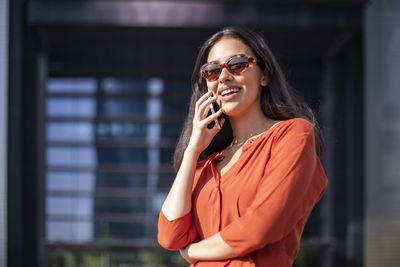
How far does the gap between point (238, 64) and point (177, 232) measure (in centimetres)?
78

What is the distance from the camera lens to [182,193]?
2.07m

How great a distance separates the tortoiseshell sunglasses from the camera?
6.81ft

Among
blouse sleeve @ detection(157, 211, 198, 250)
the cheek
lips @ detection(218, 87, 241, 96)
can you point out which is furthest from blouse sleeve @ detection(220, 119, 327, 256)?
the cheek

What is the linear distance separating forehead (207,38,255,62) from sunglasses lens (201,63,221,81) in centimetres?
4

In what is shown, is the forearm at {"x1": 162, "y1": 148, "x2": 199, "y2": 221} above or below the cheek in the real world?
below

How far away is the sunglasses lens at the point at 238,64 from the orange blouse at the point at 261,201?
0.29 m

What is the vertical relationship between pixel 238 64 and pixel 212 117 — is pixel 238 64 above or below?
above

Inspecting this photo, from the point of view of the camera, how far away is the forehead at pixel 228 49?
2146mm

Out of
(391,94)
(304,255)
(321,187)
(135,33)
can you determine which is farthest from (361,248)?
(321,187)

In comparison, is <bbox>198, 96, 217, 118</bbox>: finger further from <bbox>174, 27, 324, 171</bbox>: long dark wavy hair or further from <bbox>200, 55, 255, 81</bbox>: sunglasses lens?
<bbox>174, 27, 324, 171</bbox>: long dark wavy hair

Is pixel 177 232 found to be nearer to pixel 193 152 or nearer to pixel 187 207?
pixel 187 207

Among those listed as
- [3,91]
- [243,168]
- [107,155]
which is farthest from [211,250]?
[107,155]

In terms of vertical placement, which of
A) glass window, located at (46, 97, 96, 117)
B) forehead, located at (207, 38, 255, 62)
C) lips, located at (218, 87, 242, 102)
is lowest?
lips, located at (218, 87, 242, 102)

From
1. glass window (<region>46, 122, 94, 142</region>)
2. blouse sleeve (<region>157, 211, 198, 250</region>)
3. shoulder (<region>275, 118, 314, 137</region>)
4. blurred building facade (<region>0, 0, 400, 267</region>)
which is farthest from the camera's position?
glass window (<region>46, 122, 94, 142</region>)
